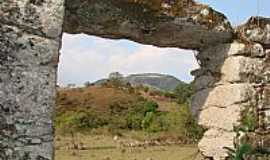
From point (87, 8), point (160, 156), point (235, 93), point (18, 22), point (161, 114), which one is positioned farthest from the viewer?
point (161, 114)

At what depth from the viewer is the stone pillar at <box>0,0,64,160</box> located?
3.02m

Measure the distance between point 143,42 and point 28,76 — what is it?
6.78ft

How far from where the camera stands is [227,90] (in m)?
5.17

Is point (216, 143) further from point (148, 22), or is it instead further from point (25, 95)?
point (25, 95)

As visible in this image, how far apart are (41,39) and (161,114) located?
41.7 feet

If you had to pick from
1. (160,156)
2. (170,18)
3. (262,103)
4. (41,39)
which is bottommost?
(160,156)

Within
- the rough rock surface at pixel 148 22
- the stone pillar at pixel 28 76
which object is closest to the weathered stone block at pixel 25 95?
the stone pillar at pixel 28 76

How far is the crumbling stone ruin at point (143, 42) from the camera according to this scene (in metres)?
3.05

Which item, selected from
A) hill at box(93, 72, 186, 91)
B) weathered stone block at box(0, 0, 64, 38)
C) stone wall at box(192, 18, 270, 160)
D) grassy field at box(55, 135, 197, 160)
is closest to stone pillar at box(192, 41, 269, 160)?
stone wall at box(192, 18, 270, 160)

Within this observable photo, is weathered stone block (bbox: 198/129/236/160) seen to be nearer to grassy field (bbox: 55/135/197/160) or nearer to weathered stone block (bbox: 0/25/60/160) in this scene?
weathered stone block (bbox: 0/25/60/160)

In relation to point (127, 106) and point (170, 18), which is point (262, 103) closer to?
point (170, 18)

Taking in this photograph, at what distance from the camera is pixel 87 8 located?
14.4 ft

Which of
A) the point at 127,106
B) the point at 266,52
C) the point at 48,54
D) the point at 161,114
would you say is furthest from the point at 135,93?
the point at 48,54

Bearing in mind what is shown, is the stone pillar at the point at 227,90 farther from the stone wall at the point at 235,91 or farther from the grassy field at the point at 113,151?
the grassy field at the point at 113,151
